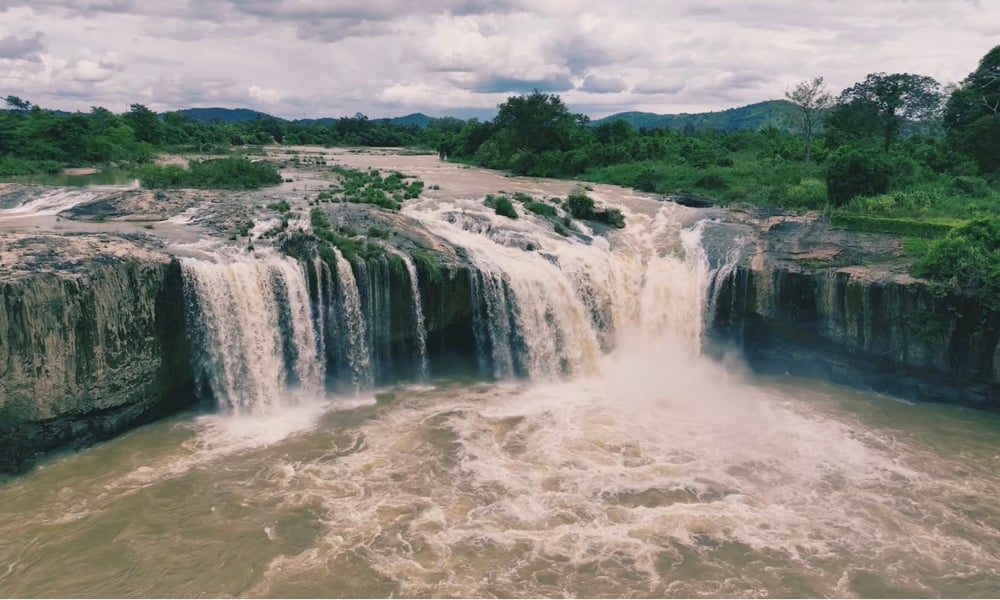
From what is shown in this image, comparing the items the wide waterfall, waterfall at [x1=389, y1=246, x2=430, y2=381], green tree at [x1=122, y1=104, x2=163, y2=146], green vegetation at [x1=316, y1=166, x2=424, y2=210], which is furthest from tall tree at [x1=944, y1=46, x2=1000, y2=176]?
green tree at [x1=122, y1=104, x2=163, y2=146]

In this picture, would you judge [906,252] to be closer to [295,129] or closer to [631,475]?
[631,475]

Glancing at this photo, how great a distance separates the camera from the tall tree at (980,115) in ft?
96.1

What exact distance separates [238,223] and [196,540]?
37.8 ft

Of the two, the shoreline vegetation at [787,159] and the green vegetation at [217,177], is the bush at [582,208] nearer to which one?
the shoreline vegetation at [787,159]

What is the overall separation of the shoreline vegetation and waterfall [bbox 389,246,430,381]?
6.35m

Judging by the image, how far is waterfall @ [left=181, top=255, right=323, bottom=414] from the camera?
15961 mm

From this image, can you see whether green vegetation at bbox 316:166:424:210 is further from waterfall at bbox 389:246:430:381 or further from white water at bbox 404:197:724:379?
waterfall at bbox 389:246:430:381

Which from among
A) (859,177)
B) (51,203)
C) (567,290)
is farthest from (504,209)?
(51,203)

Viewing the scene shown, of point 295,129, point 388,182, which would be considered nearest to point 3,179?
point 388,182

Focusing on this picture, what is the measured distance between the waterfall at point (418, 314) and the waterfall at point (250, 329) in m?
2.80

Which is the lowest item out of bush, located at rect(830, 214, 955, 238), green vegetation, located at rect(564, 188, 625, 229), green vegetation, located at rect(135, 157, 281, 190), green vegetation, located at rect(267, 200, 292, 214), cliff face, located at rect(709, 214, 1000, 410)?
cliff face, located at rect(709, 214, 1000, 410)

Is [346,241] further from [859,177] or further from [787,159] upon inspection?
[787,159]

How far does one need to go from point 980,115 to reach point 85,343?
36.9 m

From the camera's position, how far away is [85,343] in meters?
14.2
